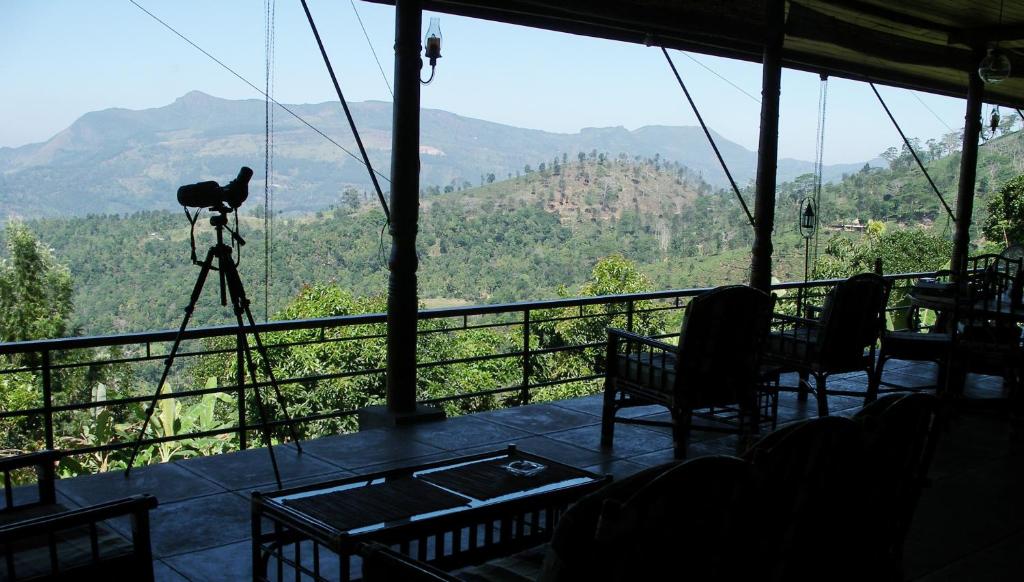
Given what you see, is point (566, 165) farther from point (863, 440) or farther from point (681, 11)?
point (863, 440)

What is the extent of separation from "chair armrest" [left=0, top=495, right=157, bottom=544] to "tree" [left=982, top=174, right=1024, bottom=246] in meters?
23.1

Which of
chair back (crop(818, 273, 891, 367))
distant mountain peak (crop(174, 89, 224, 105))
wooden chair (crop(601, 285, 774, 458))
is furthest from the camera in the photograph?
distant mountain peak (crop(174, 89, 224, 105))

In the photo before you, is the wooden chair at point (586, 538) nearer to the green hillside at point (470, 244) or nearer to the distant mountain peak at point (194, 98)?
the green hillside at point (470, 244)

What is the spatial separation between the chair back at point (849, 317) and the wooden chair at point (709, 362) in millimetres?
587

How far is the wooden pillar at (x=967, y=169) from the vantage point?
7867mm

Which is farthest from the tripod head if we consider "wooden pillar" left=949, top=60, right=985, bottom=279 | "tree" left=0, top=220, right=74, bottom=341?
"tree" left=0, top=220, right=74, bottom=341

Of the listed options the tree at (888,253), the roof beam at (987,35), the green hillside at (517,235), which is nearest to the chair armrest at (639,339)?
the roof beam at (987,35)

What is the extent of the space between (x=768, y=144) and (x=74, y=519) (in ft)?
17.5

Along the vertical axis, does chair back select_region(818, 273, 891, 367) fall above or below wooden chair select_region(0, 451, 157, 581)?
above

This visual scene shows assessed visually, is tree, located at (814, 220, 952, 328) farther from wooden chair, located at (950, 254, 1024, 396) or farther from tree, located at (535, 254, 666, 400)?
wooden chair, located at (950, 254, 1024, 396)

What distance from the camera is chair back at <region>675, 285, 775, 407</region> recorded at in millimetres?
3629

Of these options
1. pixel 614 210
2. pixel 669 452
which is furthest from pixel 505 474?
pixel 614 210

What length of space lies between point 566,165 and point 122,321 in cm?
1707

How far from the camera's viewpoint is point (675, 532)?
140cm
